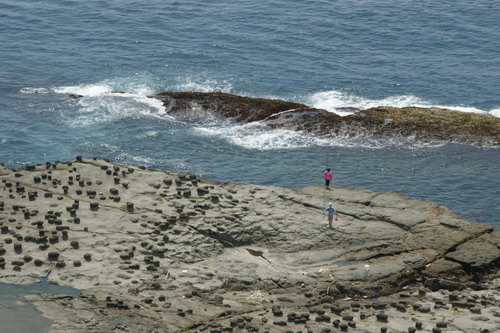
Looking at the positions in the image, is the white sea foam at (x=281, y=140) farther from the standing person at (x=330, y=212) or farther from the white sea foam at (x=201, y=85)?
the standing person at (x=330, y=212)

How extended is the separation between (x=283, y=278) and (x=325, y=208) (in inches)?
278

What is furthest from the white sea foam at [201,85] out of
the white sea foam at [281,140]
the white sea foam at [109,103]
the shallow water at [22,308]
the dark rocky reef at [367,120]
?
the shallow water at [22,308]

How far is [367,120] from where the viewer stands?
62.7 meters

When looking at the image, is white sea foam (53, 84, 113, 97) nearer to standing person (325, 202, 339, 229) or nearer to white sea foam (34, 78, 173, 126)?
white sea foam (34, 78, 173, 126)

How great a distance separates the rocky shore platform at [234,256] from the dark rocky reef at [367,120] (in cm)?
1383

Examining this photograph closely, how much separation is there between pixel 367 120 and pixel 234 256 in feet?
78.0

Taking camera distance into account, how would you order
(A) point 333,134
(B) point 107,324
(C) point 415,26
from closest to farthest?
(B) point 107,324
(A) point 333,134
(C) point 415,26

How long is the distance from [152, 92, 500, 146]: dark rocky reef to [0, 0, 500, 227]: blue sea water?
1.22 m

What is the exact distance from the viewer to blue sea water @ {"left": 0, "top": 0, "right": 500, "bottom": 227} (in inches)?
2244

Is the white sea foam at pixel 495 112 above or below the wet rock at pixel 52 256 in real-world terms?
above

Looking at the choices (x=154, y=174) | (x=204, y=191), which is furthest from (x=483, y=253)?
(x=154, y=174)

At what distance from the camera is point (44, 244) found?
135ft

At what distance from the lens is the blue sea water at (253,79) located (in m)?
57.0

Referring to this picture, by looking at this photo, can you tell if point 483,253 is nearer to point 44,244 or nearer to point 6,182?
point 44,244
